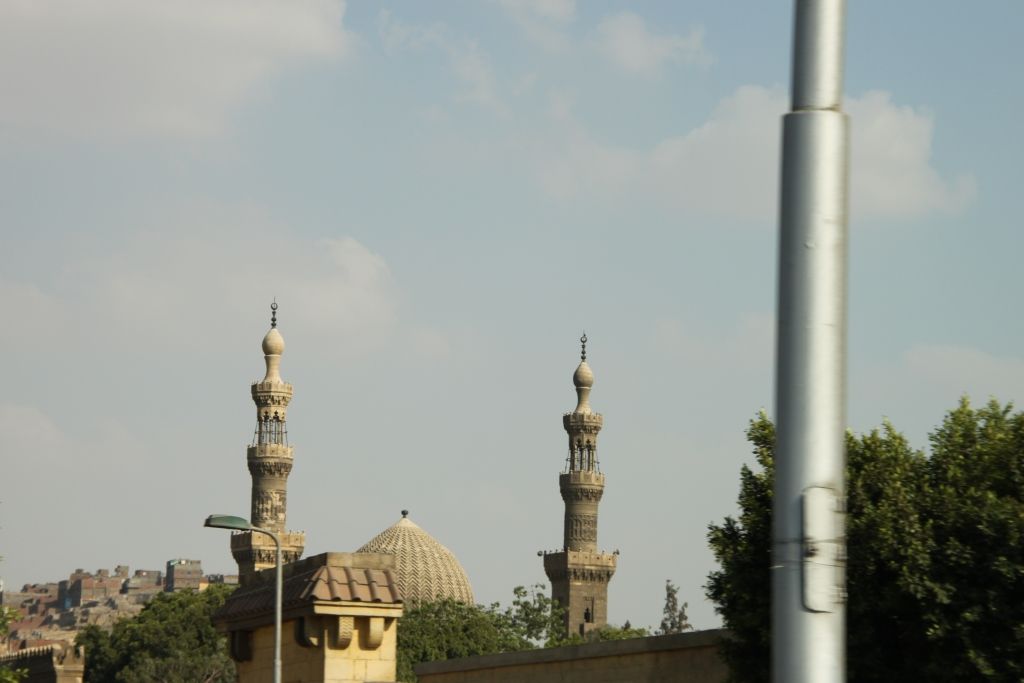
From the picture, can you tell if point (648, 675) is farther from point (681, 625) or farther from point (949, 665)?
point (681, 625)

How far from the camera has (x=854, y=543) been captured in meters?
20.3

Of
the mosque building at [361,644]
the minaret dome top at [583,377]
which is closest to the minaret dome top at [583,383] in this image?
the minaret dome top at [583,377]

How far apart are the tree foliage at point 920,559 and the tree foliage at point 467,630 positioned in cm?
5404

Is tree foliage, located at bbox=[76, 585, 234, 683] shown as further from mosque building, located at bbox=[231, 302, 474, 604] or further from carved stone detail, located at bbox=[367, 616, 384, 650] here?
carved stone detail, located at bbox=[367, 616, 384, 650]

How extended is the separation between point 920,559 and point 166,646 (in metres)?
68.8

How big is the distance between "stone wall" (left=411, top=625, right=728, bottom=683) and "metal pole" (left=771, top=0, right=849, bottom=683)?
17.4m

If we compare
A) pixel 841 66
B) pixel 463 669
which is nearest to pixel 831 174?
pixel 841 66

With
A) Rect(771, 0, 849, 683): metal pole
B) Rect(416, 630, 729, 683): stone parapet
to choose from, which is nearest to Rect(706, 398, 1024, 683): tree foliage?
Rect(416, 630, 729, 683): stone parapet

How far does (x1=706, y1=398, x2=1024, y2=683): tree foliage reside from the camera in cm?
1894

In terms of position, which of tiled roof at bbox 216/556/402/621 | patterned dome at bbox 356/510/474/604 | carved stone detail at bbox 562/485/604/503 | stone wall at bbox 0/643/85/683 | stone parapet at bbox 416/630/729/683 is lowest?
stone wall at bbox 0/643/85/683

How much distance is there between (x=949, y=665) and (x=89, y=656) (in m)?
77.4

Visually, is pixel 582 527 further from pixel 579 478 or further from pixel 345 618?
pixel 345 618

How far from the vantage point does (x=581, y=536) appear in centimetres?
9462

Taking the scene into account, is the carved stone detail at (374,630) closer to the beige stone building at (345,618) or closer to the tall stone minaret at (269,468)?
the beige stone building at (345,618)
